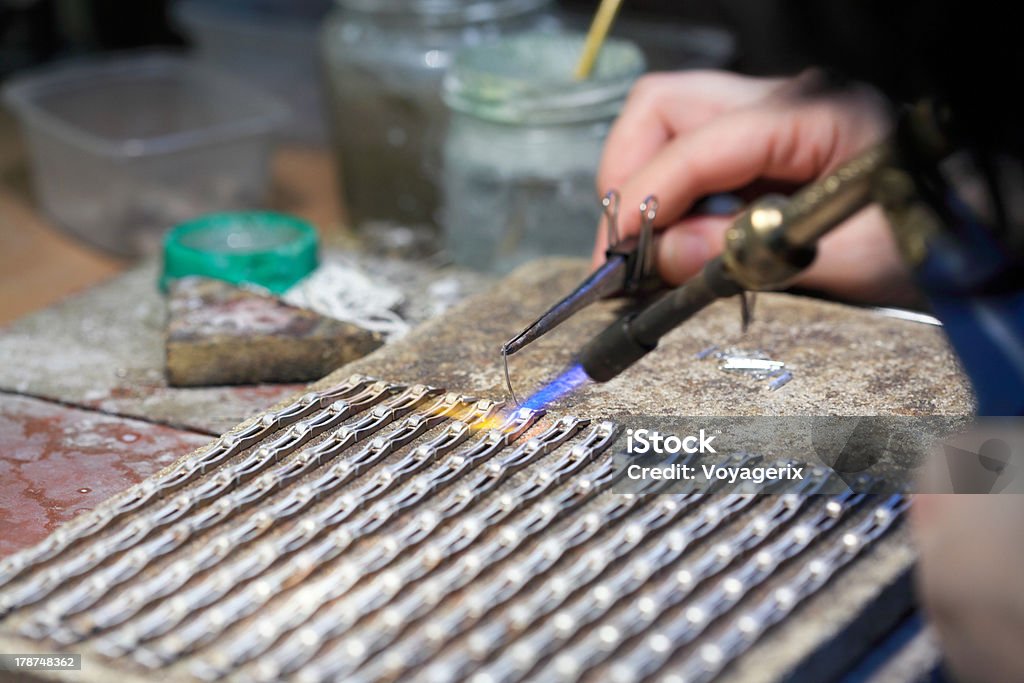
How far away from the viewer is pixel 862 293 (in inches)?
46.4

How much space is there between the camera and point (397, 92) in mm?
1570

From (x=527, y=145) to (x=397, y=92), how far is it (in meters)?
0.31

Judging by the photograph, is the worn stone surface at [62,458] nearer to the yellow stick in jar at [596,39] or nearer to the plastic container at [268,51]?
the yellow stick in jar at [596,39]

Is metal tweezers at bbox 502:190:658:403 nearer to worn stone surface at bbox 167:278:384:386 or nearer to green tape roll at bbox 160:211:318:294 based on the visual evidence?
worn stone surface at bbox 167:278:384:386

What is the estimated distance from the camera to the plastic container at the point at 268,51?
A: 2.02 m

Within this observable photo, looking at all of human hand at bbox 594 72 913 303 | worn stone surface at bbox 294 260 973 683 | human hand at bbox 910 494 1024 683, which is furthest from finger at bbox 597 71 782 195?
human hand at bbox 910 494 1024 683

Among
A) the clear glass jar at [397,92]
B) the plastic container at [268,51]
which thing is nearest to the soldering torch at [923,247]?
the clear glass jar at [397,92]

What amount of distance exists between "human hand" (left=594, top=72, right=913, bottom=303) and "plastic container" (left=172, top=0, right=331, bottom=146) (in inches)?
40.0

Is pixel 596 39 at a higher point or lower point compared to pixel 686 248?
higher

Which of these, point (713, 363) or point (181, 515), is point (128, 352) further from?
point (713, 363)

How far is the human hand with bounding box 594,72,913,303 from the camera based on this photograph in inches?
44.6

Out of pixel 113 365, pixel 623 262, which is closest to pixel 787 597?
pixel 623 262

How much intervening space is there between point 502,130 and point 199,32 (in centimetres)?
97

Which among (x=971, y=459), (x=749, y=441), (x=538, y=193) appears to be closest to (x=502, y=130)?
(x=538, y=193)
